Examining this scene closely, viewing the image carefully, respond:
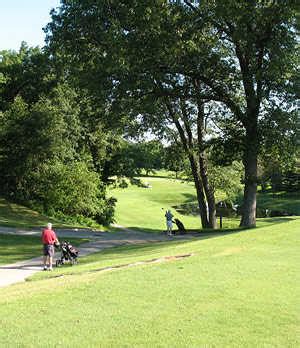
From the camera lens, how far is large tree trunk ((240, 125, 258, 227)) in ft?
91.2

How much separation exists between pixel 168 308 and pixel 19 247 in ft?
51.6

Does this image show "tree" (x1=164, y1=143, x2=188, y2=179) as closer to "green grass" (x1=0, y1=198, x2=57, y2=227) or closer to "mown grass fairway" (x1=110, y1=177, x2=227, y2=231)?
"mown grass fairway" (x1=110, y1=177, x2=227, y2=231)

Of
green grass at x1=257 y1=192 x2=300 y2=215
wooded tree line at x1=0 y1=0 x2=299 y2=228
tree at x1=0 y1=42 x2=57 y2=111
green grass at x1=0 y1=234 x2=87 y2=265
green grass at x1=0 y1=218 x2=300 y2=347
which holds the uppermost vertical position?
tree at x1=0 y1=42 x2=57 y2=111

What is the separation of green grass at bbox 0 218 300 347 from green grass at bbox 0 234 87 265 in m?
8.88

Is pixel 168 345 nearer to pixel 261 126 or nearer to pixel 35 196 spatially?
pixel 261 126

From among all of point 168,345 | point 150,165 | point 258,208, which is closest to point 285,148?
point 150,165

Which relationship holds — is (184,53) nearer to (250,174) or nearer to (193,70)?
(193,70)

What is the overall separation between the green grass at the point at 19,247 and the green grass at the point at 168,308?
350 inches

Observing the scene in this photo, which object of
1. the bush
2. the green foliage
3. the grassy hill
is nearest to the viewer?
the green foliage

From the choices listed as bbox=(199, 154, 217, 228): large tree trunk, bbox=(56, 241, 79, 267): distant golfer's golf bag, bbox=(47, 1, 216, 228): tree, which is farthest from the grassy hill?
bbox=(56, 241, 79, 267): distant golfer's golf bag

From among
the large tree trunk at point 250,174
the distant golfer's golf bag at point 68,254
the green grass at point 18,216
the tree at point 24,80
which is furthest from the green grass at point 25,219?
the distant golfer's golf bag at point 68,254

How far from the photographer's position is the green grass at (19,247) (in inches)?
798

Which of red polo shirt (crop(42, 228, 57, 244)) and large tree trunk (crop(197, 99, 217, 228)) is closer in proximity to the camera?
red polo shirt (crop(42, 228, 57, 244))

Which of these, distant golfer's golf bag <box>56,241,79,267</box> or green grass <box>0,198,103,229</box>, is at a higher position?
green grass <box>0,198,103,229</box>
